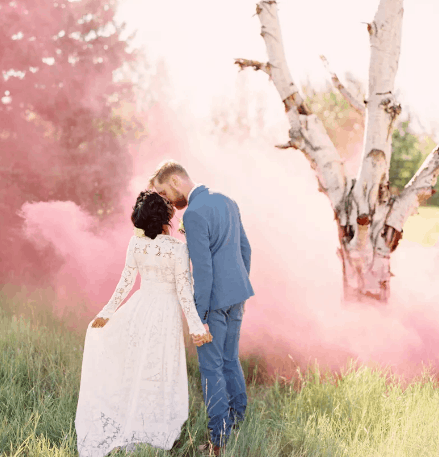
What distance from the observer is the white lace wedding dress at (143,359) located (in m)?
2.96

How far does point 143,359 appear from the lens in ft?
9.89

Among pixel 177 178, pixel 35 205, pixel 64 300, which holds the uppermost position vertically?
pixel 177 178

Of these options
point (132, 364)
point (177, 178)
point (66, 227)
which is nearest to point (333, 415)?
point (132, 364)

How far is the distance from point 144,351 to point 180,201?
1014mm

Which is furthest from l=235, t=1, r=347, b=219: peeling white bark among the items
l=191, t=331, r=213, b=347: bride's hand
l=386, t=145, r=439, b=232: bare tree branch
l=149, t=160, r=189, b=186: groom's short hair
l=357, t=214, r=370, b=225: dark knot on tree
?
l=191, t=331, r=213, b=347: bride's hand

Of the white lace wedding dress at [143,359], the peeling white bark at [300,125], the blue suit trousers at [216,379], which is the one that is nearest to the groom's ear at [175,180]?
the white lace wedding dress at [143,359]

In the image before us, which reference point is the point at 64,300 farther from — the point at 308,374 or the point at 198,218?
the point at 198,218

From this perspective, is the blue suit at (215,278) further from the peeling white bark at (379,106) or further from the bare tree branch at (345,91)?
the bare tree branch at (345,91)

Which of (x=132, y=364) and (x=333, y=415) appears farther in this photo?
(x=333, y=415)

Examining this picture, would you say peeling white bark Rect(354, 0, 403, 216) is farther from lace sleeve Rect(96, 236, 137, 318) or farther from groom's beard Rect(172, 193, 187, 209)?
lace sleeve Rect(96, 236, 137, 318)

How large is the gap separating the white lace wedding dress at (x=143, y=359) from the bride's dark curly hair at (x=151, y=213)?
0.07 m

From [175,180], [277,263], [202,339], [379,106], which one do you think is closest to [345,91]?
[379,106]

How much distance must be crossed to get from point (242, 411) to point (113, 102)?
553 cm

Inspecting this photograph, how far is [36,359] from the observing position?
13.9 feet
